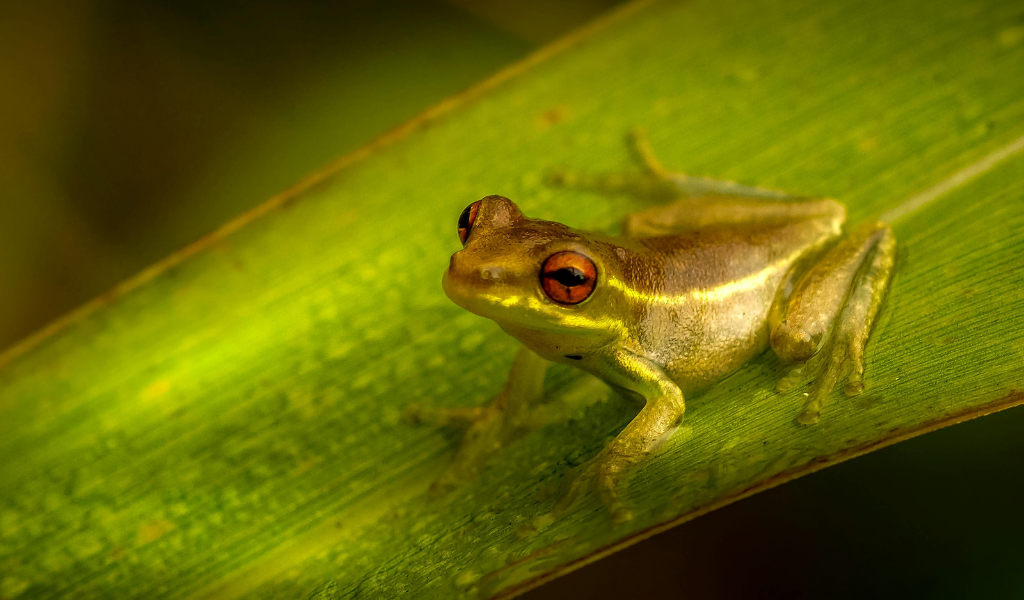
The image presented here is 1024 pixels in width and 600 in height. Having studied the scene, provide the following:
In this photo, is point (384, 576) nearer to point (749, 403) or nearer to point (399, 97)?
point (749, 403)

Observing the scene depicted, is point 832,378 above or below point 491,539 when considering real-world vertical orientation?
below

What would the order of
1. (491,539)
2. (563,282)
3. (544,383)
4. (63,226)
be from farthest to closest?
(63,226), (544,383), (563,282), (491,539)

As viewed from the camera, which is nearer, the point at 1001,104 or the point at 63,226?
the point at 1001,104

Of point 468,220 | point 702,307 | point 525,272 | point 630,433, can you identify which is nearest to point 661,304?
point 702,307

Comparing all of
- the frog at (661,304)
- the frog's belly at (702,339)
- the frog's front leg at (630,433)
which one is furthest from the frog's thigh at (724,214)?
the frog's front leg at (630,433)

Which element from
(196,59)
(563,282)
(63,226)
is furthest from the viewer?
(196,59)

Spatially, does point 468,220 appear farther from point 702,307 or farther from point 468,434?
point 702,307

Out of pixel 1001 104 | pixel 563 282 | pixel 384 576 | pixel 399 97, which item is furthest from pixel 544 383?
pixel 399 97
